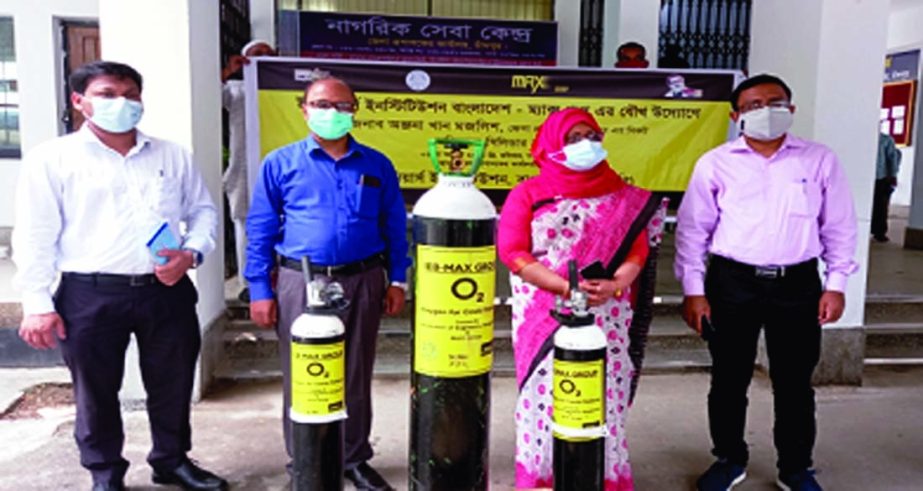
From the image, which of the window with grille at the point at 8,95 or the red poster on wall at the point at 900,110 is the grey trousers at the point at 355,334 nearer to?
the window with grille at the point at 8,95

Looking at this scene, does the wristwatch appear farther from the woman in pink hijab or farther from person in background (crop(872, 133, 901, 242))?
person in background (crop(872, 133, 901, 242))

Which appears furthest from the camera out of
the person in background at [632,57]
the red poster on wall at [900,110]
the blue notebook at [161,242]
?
the red poster on wall at [900,110]

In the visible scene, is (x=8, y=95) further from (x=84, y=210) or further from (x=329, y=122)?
(x=329, y=122)

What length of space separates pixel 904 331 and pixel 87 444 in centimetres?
468

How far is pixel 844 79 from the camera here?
3811 mm

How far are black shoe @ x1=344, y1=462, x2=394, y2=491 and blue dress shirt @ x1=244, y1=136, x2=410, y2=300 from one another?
2.46 feet

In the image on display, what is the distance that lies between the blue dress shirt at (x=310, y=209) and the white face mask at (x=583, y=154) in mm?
783

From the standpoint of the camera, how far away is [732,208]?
2582 millimetres

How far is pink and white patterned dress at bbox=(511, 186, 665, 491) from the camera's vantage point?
7.11ft

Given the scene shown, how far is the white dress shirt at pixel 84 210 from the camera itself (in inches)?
93.1

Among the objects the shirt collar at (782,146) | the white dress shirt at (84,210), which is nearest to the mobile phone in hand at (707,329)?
the shirt collar at (782,146)

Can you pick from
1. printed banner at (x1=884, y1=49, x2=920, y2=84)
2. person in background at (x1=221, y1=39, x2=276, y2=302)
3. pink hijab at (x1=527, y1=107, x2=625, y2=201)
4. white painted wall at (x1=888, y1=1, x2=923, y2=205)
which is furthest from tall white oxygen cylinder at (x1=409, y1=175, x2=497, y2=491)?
white painted wall at (x1=888, y1=1, x2=923, y2=205)

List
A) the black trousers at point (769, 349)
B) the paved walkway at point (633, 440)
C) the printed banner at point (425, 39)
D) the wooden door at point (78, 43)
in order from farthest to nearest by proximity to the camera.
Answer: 1. the printed banner at point (425, 39)
2. the wooden door at point (78, 43)
3. the paved walkway at point (633, 440)
4. the black trousers at point (769, 349)

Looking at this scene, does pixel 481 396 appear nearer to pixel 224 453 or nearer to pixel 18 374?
pixel 224 453
